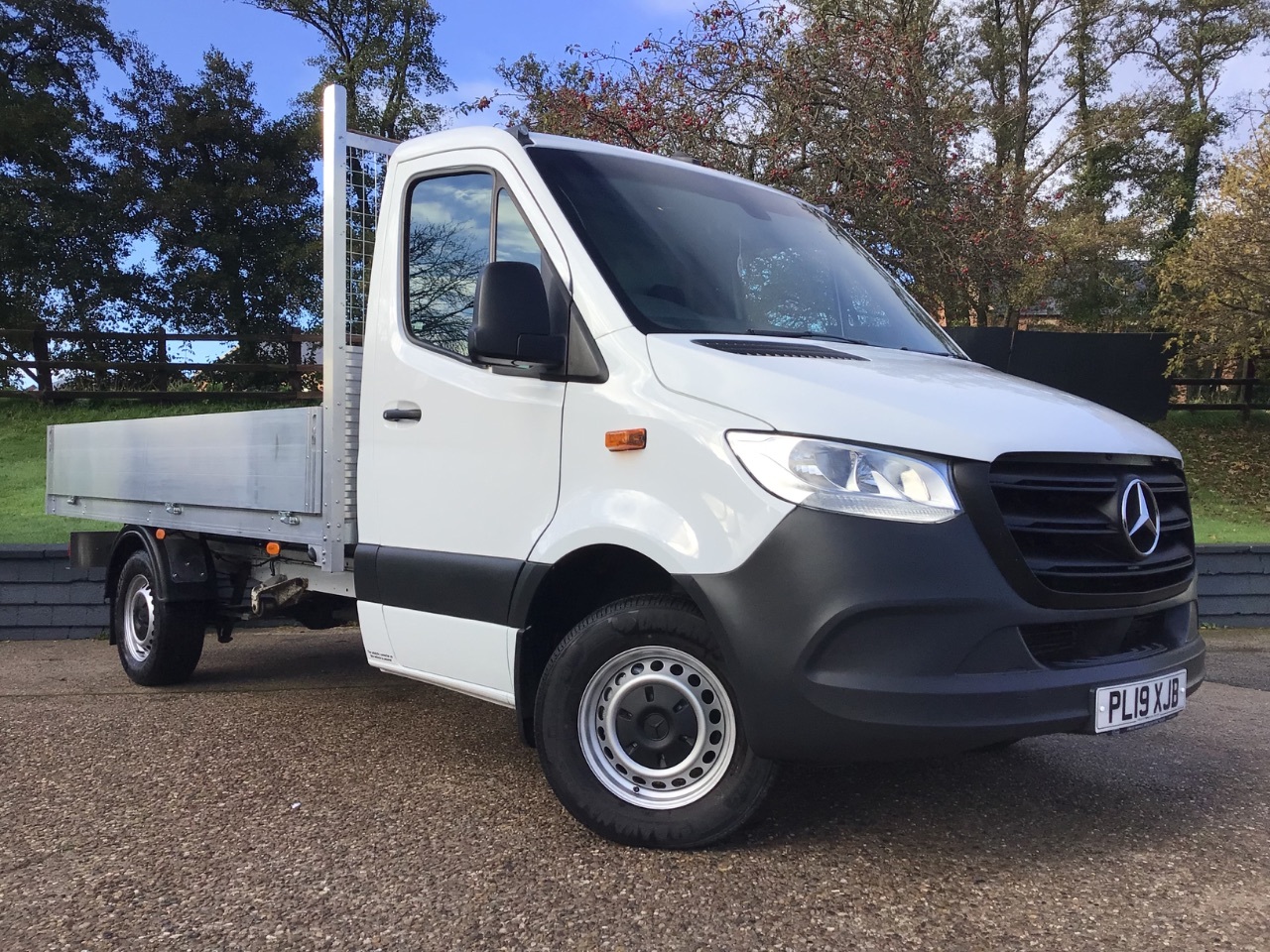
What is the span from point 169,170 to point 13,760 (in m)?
20.5

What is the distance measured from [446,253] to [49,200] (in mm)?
19608

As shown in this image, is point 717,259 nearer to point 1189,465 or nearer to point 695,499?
point 695,499

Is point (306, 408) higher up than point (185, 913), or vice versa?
point (306, 408)

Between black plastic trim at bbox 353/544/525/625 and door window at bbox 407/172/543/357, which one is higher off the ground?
door window at bbox 407/172/543/357

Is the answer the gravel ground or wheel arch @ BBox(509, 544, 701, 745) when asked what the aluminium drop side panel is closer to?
the gravel ground

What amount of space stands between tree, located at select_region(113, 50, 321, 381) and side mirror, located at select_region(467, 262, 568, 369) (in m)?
18.7

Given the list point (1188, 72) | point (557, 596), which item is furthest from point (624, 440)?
point (1188, 72)

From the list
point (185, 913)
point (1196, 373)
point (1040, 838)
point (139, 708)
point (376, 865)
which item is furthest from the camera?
point (1196, 373)

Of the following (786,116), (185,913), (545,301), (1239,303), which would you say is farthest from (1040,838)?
(1239,303)

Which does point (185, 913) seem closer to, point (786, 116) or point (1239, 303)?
point (786, 116)

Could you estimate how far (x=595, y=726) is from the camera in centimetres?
333

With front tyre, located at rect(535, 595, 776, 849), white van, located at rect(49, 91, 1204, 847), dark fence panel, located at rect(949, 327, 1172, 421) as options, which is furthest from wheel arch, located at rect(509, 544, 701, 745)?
dark fence panel, located at rect(949, 327, 1172, 421)

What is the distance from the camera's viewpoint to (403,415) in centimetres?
405

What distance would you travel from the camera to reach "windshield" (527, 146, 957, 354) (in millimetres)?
3590
